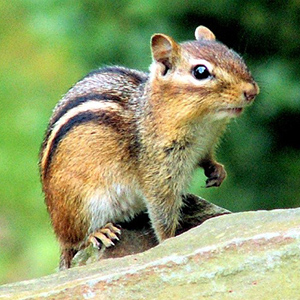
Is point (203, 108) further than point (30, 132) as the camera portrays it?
No

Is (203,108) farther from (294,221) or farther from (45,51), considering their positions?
(45,51)

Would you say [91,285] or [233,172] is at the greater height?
[91,285]

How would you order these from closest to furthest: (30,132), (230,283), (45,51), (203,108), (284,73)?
1. (230,283)
2. (203,108)
3. (284,73)
4. (30,132)
5. (45,51)

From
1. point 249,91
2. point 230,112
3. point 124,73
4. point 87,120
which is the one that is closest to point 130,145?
point 87,120

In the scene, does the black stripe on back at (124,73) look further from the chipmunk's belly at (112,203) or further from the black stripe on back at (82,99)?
the chipmunk's belly at (112,203)

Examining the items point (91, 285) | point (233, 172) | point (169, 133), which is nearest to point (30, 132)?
point (233, 172)

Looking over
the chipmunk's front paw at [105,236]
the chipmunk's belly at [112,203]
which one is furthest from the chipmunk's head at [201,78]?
the chipmunk's front paw at [105,236]

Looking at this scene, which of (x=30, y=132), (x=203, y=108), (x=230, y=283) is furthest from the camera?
(x=30, y=132)

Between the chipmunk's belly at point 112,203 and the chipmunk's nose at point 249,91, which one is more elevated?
the chipmunk's nose at point 249,91
